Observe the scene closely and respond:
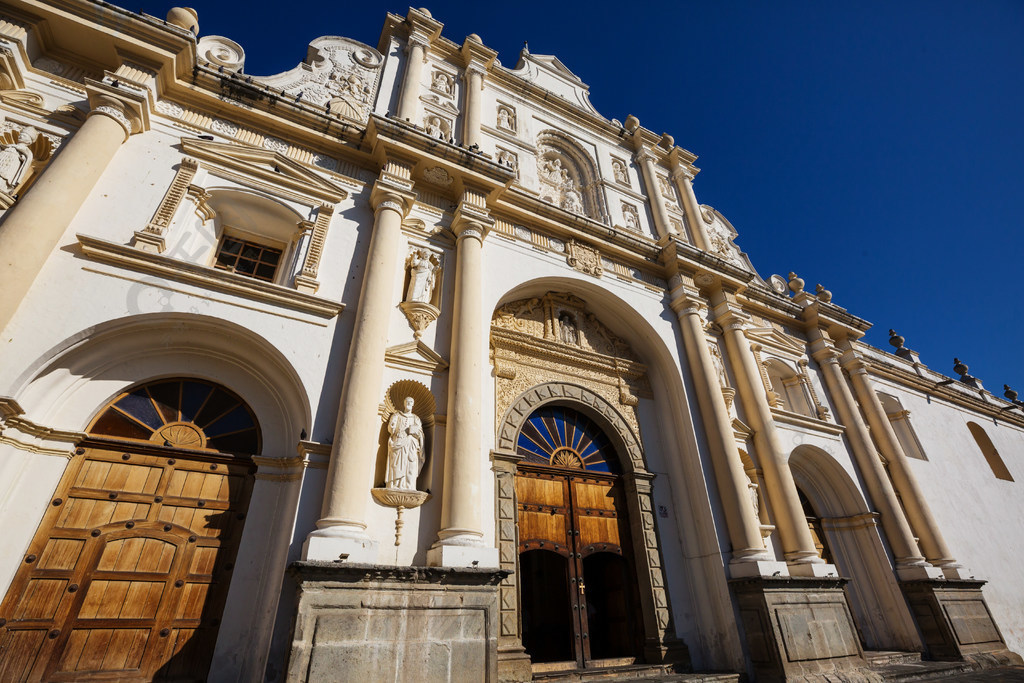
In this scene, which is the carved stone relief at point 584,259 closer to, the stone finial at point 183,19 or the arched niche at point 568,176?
the arched niche at point 568,176

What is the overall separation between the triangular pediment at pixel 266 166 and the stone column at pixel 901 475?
39.0 ft

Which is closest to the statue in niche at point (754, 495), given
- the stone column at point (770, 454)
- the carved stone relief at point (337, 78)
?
the stone column at point (770, 454)

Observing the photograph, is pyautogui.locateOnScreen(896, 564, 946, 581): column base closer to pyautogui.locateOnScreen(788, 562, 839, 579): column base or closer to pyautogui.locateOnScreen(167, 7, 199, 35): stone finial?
pyautogui.locateOnScreen(788, 562, 839, 579): column base

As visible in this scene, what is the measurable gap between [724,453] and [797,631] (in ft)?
8.22

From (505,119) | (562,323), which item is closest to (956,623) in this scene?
(562,323)

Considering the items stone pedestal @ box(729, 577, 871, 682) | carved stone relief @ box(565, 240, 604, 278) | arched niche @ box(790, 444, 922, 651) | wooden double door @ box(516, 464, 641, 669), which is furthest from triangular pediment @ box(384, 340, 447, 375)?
arched niche @ box(790, 444, 922, 651)

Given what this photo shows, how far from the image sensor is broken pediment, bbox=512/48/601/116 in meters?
12.5

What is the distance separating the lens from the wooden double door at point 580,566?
691cm

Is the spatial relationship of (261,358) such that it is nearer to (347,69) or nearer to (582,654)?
(582,654)

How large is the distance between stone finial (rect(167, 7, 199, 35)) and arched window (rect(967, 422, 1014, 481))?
68.9ft

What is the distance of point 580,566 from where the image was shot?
7.08 metres

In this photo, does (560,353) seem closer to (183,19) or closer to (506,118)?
(506,118)

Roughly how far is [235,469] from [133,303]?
2000 mm

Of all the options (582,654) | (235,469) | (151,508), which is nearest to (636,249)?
(582,654)
